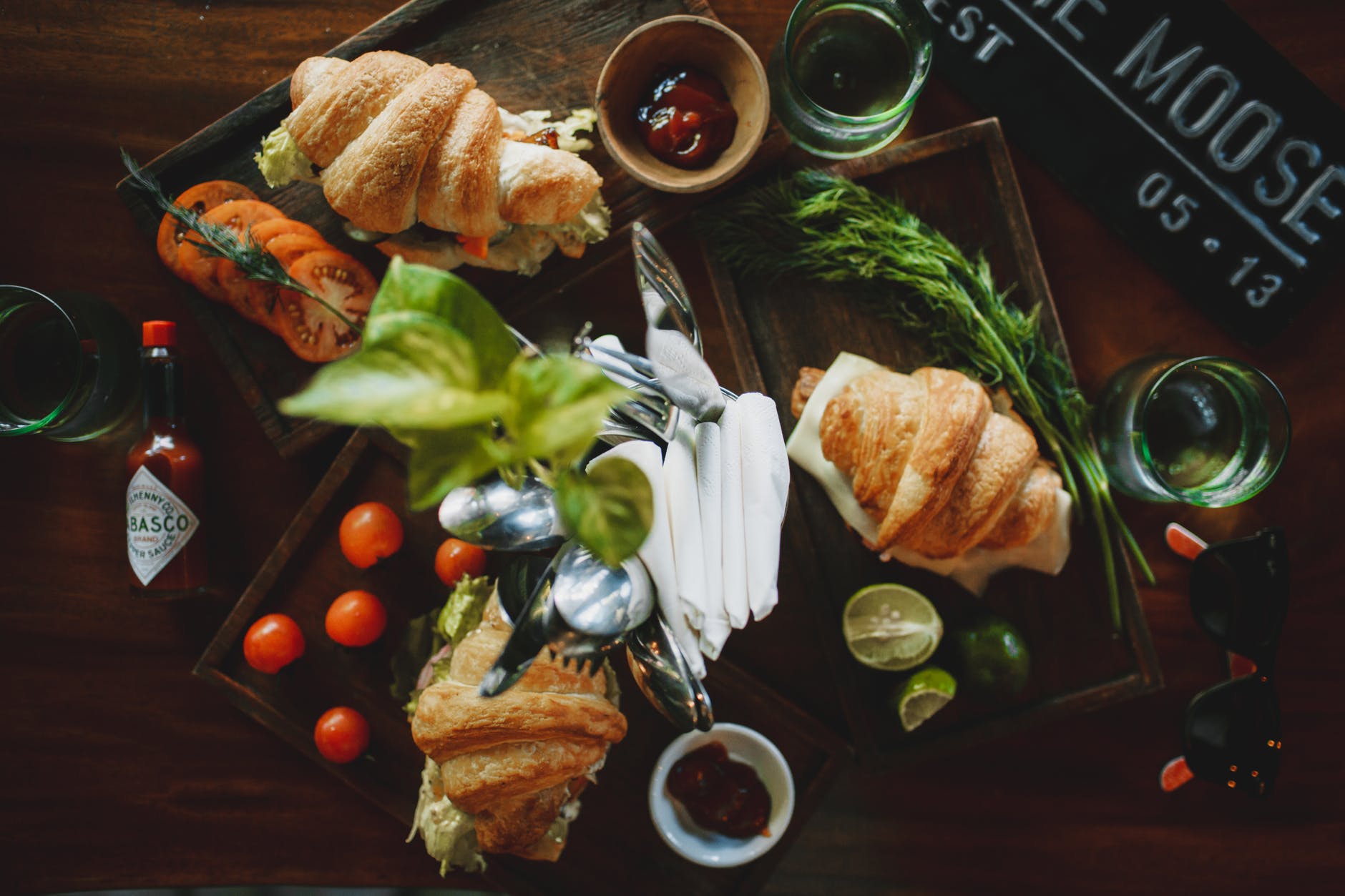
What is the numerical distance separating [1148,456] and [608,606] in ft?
3.96

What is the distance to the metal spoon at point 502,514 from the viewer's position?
3.30ft

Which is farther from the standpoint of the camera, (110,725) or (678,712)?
(110,725)

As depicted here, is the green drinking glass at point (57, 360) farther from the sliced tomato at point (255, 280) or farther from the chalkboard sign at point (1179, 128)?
the chalkboard sign at point (1179, 128)

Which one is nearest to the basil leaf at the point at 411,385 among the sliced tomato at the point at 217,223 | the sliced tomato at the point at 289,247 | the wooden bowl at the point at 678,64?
the wooden bowl at the point at 678,64

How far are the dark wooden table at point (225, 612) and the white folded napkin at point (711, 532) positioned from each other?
0.78 meters

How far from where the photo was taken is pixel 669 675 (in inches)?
41.7

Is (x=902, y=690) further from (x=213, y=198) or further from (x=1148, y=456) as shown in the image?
(x=213, y=198)

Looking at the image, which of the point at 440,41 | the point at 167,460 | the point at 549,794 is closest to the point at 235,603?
the point at 167,460

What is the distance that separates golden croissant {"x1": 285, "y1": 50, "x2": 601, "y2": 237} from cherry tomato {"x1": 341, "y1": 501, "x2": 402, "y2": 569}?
0.56 m

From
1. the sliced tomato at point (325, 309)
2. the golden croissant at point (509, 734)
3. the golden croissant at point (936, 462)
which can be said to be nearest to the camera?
the golden croissant at point (509, 734)

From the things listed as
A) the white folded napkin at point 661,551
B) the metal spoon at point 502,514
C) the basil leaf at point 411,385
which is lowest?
the metal spoon at point 502,514

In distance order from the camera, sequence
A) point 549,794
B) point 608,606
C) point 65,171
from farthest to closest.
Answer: point 65,171 < point 549,794 < point 608,606

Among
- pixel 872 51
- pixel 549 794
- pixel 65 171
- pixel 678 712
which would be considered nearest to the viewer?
pixel 678 712

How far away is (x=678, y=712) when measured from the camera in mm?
1090
